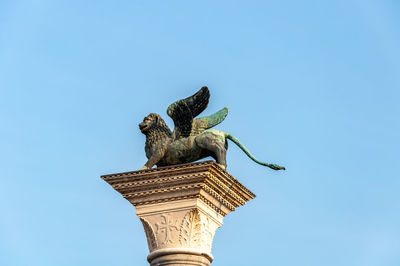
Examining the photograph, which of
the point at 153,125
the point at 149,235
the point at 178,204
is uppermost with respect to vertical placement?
the point at 153,125

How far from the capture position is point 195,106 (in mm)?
19766

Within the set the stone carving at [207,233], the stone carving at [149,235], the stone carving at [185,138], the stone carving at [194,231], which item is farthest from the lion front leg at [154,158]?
the stone carving at [207,233]

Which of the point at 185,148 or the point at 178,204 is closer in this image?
the point at 178,204

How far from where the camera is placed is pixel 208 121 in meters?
20.3

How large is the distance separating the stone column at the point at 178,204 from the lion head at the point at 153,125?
4.74ft

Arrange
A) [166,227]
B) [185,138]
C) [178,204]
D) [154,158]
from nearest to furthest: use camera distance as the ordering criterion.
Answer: [166,227] → [178,204] → [154,158] → [185,138]

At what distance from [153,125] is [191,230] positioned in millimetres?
2666

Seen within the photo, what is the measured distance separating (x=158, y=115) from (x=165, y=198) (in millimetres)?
2181

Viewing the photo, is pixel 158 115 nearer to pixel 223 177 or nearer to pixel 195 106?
pixel 195 106

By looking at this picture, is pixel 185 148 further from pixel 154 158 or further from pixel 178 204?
pixel 178 204

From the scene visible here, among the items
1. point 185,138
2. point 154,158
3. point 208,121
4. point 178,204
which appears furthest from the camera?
point 208,121

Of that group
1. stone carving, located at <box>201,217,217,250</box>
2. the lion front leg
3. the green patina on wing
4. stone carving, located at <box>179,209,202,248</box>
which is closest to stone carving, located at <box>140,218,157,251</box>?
stone carving, located at <box>179,209,202,248</box>

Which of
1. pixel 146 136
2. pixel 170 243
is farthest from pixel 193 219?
pixel 146 136

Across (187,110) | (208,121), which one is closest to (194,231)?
(187,110)
